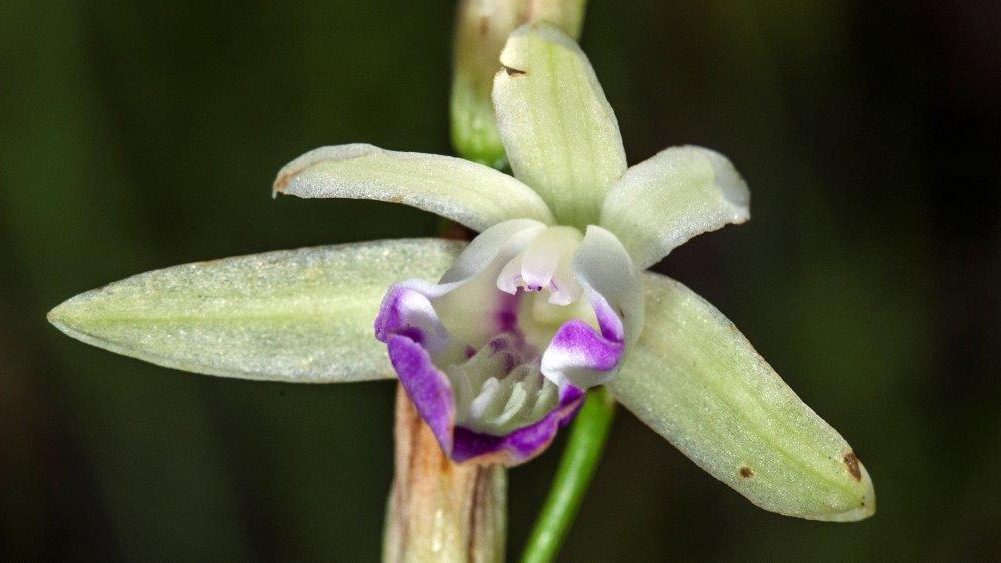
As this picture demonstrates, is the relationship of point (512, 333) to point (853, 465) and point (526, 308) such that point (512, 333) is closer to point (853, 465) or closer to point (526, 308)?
point (526, 308)

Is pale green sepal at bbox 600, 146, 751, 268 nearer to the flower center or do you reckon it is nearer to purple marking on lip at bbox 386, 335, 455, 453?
the flower center

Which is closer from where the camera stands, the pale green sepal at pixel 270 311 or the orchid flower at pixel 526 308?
the orchid flower at pixel 526 308

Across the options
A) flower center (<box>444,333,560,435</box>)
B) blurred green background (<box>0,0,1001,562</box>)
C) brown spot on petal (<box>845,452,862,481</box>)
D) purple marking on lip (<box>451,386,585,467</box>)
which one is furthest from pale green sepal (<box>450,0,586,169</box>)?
blurred green background (<box>0,0,1001,562</box>)

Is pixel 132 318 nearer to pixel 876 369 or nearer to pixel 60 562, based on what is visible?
pixel 60 562

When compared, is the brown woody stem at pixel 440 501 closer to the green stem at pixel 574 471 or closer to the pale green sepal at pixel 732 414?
the green stem at pixel 574 471

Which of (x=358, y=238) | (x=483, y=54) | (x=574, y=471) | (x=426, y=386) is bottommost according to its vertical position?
(x=358, y=238)

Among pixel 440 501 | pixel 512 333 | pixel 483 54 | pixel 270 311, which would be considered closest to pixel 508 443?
pixel 512 333

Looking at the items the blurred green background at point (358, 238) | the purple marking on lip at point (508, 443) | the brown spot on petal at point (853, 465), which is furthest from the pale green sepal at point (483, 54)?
the blurred green background at point (358, 238)

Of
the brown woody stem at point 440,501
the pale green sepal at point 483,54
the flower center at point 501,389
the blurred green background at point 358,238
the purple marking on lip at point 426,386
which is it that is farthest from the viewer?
the blurred green background at point 358,238
